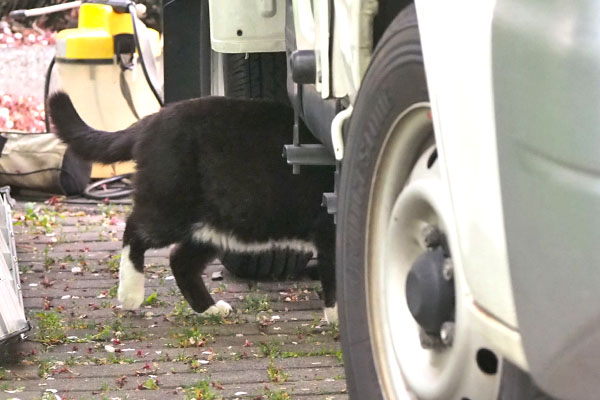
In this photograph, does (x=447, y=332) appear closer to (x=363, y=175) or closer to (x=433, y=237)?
(x=433, y=237)

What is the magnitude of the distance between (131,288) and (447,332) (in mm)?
2617

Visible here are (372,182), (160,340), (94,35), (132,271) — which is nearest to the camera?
(372,182)

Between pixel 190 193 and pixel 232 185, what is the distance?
0.19 meters

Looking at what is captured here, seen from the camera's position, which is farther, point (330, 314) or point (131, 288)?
point (131, 288)

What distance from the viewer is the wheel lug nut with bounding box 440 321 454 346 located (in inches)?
67.4

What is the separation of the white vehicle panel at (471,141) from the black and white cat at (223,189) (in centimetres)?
237

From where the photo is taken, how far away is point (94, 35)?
6695mm

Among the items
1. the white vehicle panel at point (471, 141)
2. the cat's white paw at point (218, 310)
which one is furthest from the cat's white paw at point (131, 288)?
the white vehicle panel at point (471, 141)

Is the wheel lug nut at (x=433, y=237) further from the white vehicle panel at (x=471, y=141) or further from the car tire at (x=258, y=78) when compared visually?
the car tire at (x=258, y=78)

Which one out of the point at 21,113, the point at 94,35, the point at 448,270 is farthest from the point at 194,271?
the point at 21,113

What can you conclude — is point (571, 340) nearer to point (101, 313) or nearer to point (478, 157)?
point (478, 157)

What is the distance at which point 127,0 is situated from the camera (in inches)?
237

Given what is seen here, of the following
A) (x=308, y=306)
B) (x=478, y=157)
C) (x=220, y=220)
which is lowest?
(x=308, y=306)

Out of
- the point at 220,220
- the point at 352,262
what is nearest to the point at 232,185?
the point at 220,220
